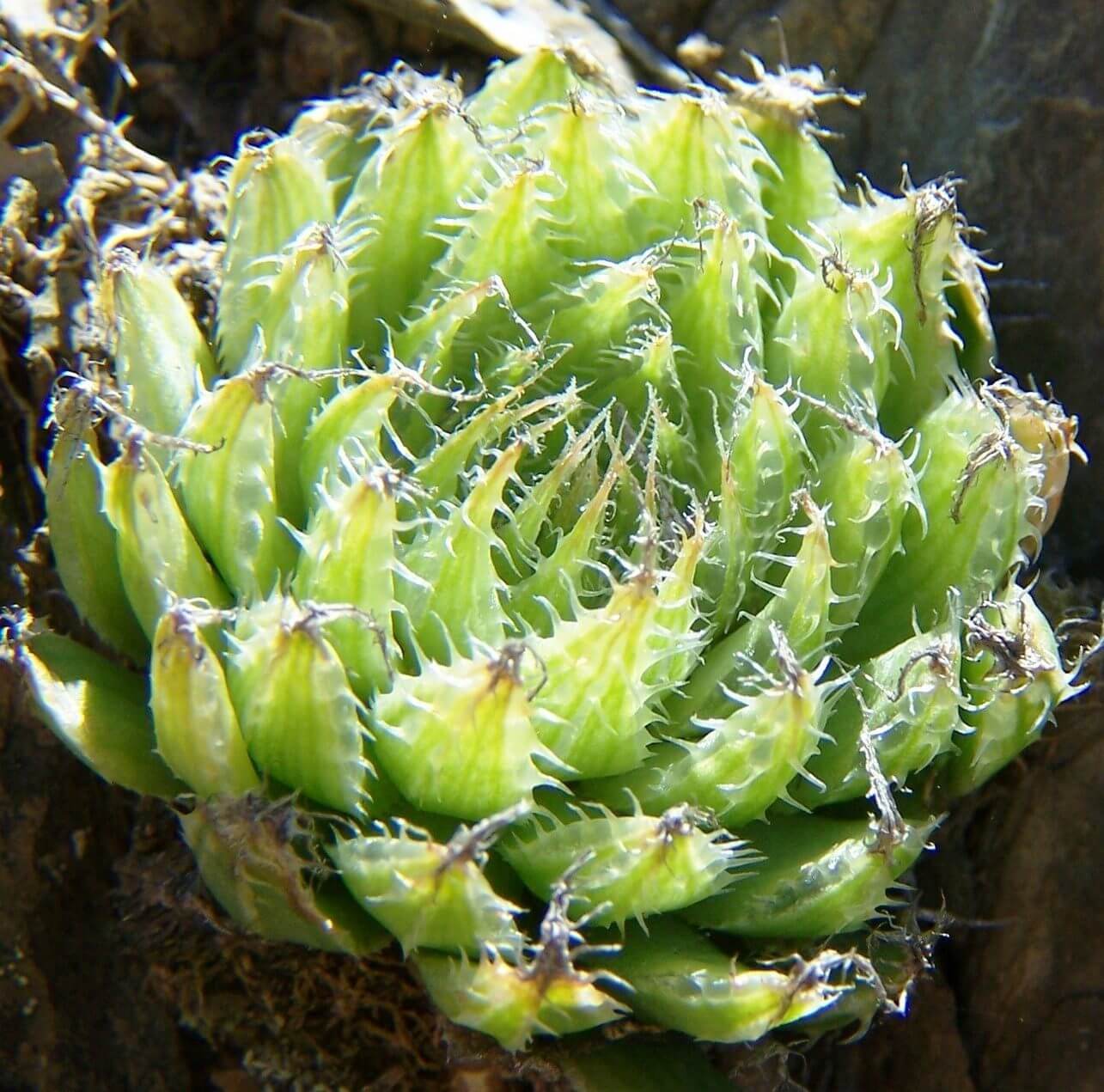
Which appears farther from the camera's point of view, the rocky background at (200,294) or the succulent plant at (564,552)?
the rocky background at (200,294)

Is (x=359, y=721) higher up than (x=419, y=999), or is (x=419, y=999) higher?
(x=359, y=721)

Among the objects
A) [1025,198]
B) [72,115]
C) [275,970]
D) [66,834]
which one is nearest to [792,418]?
[1025,198]

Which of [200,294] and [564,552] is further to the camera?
[200,294]

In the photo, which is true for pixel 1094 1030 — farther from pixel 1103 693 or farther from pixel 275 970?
pixel 275 970

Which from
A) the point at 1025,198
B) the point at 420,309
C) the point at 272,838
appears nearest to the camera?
the point at 272,838
